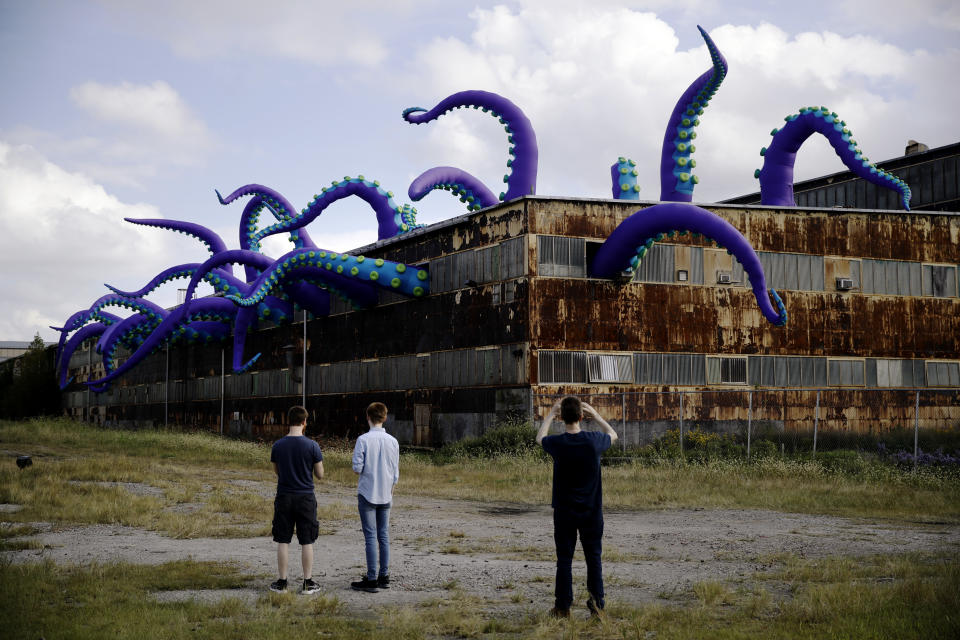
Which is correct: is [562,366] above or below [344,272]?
below

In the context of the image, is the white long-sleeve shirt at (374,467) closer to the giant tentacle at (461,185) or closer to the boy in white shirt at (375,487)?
the boy in white shirt at (375,487)

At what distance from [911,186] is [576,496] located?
1683 inches

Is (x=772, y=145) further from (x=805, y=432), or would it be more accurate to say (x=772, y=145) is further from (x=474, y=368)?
(x=474, y=368)

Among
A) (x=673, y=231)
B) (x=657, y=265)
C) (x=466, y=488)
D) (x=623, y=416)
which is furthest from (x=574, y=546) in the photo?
(x=657, y=265)

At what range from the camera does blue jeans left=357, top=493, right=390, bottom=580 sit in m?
9.69

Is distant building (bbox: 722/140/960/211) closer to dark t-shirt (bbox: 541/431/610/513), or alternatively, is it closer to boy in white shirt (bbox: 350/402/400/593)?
boy in white shirt (bbox: 350/402/400/593)

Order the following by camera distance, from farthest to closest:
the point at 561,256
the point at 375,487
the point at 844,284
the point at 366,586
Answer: the point at 844,284, the point at 561,256, the point at 375,487, the point at 366,586

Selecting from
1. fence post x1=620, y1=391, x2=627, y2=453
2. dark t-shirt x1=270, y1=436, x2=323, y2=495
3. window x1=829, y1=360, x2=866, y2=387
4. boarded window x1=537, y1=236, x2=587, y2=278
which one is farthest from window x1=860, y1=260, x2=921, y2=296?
dark t-shirt x1=270, y1=436, x2=323, y2=495

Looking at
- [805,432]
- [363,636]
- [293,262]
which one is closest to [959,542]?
[363,636]

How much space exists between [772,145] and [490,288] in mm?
11184

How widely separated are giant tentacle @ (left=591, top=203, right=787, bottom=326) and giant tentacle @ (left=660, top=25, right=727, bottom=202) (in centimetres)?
202

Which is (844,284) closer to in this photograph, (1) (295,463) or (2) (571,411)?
(2) (571,411)

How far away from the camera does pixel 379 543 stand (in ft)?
33.4

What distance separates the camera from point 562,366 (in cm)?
2862
